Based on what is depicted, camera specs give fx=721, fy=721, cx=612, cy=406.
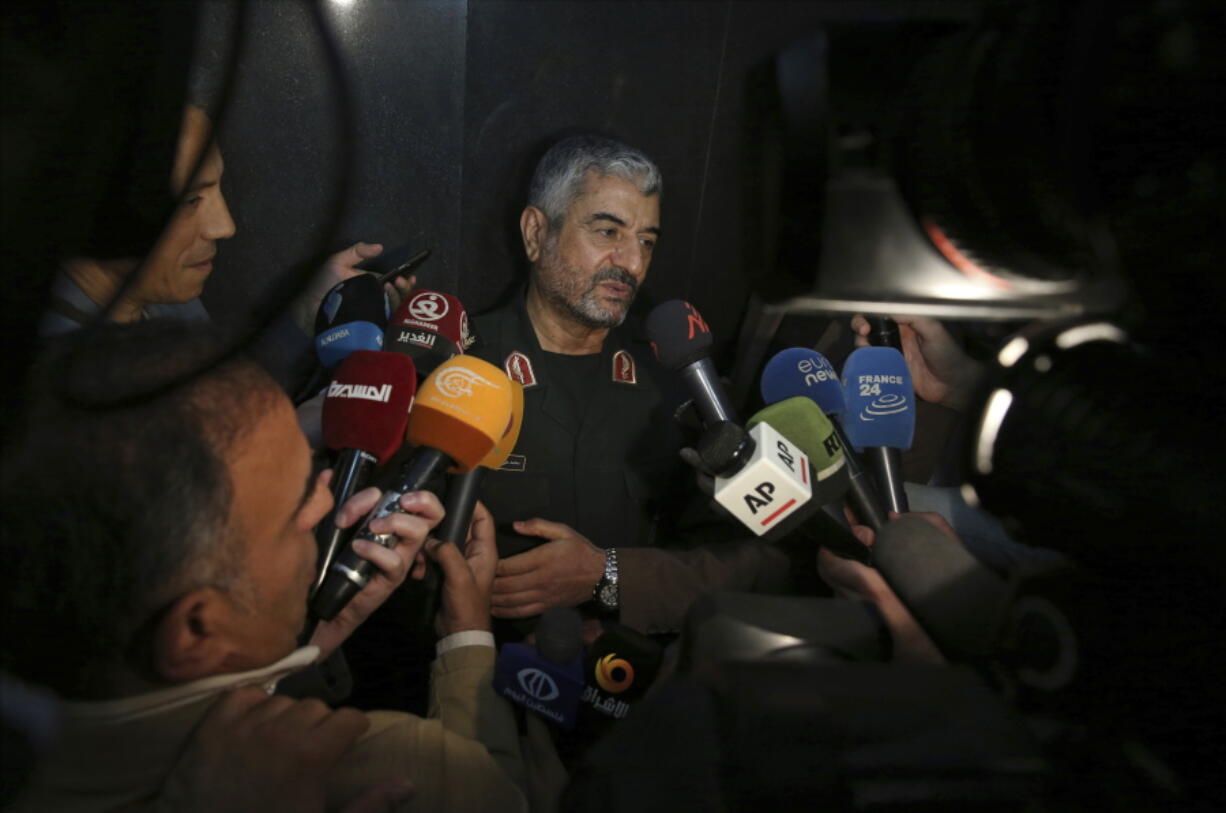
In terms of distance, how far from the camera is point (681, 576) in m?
1.71

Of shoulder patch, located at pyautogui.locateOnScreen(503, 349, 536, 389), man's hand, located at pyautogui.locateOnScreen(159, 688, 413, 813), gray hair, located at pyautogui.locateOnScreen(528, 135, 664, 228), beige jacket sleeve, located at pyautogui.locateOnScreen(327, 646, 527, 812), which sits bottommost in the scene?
beige jacket sleeve, located at pyautogui.locateOnScreen(327, 646, 527, 812)

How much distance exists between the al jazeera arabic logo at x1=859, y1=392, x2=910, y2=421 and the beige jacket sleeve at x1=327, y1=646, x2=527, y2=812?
84 centimetres

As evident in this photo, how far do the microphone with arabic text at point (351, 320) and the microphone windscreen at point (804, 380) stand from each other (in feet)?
2.61

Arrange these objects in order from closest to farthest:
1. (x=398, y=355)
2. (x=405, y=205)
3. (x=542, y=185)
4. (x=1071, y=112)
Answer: (x=1071, y=112)
(x=398, y=355)
(x=542, y=185)
(x=405, y=205)

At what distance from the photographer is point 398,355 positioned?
1.17 meters

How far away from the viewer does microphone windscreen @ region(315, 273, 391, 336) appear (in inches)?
56.2

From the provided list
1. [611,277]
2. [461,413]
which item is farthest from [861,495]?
[611,277]

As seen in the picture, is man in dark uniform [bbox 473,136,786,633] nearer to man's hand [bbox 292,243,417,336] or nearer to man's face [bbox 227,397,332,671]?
man's hand [bbox 292,243,417,336]

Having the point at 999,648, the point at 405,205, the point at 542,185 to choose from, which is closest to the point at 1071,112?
the point at 999,648

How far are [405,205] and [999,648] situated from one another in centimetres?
197

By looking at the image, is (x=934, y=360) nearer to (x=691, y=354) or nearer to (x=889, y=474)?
(x=889, y=474)

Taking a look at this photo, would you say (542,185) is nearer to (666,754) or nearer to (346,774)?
(346,774)

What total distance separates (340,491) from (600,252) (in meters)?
1.06

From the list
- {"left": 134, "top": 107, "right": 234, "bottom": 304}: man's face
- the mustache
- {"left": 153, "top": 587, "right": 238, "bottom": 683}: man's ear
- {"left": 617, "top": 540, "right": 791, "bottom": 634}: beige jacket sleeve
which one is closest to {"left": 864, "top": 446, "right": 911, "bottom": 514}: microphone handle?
A: {"left": 617, "top": 540, "right": 791, "bottom": 634}: beige jacket sleeve
